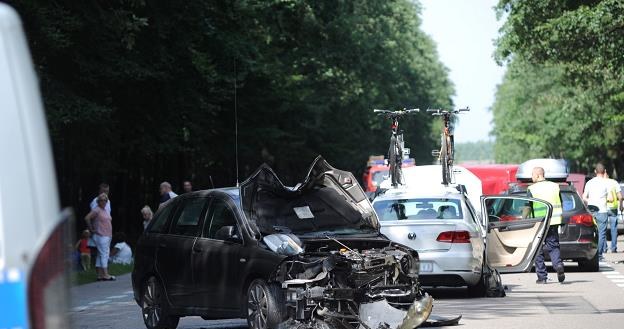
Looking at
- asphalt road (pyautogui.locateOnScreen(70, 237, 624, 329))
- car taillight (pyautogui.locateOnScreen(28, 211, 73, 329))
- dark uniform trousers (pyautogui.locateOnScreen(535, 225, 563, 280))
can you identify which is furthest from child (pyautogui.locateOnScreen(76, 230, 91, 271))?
car taillight (pyautogui.locateOnScreen(28, 211, 73, 329))

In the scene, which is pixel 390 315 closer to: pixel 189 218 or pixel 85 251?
pixel 189 218

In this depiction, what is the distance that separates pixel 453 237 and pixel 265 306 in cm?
595

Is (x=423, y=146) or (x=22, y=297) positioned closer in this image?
(x=22, y=297)

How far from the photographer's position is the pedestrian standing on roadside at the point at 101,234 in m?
25.3

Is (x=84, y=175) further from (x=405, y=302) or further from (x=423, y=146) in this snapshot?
(x=423, y=146)

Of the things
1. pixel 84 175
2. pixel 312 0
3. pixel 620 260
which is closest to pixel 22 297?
pixel 620 260

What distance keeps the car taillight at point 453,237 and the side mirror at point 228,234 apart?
211 inches

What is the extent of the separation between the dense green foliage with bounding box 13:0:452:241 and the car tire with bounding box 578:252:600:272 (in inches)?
265

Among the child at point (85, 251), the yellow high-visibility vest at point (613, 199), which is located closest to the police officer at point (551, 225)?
the yellow high-visibility vest at point (613, 199)

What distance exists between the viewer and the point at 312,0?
1893 inches

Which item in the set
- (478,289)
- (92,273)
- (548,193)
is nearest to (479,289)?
(478,289)

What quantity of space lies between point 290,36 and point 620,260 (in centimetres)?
2447

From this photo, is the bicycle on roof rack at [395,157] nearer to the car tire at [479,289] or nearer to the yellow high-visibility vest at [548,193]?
the yellow high-visibility vest at [548,193]

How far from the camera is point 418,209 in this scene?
1923cm
